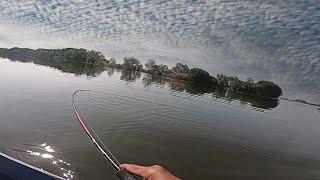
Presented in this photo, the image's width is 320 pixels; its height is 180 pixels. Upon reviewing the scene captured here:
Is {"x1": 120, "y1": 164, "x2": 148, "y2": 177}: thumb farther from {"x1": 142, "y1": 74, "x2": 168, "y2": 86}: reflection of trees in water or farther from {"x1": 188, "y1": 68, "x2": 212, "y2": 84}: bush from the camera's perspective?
{"x1": 188, "y1": 68, "x2": 212, "y2": 84}: bush

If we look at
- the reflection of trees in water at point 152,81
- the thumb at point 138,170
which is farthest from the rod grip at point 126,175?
the reflection of trees in water at point 152,81

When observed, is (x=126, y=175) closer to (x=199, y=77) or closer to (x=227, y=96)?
(x=227, y=96)

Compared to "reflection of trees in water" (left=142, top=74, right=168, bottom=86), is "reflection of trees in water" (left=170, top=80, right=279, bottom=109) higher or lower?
lower

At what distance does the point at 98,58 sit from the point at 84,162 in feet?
602

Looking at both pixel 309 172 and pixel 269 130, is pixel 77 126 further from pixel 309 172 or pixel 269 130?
pixel 269 130

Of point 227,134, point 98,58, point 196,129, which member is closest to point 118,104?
point 196,129

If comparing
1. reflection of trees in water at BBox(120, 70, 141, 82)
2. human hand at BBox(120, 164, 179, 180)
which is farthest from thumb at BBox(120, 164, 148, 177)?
reflection of trees in water at BBox(120, 70, 141, 82)

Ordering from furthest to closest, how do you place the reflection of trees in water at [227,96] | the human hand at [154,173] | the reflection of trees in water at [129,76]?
the reflection of trees in water at [129,76] < the reflection of trees in water at [227,96] < the human hand at [154,173]

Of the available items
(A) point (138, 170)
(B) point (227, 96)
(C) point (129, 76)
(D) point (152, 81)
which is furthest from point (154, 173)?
(C) point (129, 76)

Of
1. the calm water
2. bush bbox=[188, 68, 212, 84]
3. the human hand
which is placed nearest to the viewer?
the human hand

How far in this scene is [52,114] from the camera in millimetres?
19156

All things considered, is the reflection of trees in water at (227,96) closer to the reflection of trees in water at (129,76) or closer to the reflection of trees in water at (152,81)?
the reflection of trees in water at (152,81)

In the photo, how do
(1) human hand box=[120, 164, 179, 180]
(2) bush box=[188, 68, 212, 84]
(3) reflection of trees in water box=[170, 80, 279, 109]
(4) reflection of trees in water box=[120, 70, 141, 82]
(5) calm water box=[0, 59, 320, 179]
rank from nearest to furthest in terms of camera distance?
(1) human hand box=[120, 164, 179, 180], (5) calm water box=[0, 59, 320, 179], (3) reflection of trees in water box=[170, 80, 279, 109], (4) reflection of trees in water box=[120, 70, 141, 82], (2) bush box=[188, 68, 212, 84]

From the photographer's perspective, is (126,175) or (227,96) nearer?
(126,175)
